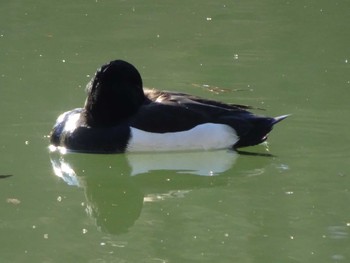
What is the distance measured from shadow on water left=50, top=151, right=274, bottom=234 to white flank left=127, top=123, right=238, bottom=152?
0.06 meters

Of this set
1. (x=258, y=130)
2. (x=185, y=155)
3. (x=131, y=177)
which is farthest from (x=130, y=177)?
(x=258, y=130)

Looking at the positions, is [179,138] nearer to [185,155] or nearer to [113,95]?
[185,155]

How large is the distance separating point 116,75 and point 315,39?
421 cm

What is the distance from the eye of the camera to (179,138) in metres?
9.58

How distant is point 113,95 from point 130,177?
1070mm

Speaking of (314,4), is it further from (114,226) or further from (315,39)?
(114,226)

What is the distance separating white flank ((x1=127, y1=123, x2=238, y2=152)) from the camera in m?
9.55

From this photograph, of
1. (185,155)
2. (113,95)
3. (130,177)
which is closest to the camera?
(130,177)

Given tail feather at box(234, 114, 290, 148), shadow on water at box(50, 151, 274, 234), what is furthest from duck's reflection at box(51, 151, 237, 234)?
tail feather at box(234, 114, 290, 148)

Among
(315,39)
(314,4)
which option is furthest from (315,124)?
(314,4)

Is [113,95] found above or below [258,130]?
above

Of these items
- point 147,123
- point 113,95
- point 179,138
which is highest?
point 113,95

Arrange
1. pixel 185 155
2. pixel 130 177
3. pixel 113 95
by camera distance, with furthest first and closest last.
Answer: pixel 113 95 < pixel 185 155 < pixel 130 177

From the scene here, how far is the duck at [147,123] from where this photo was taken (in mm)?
9578
